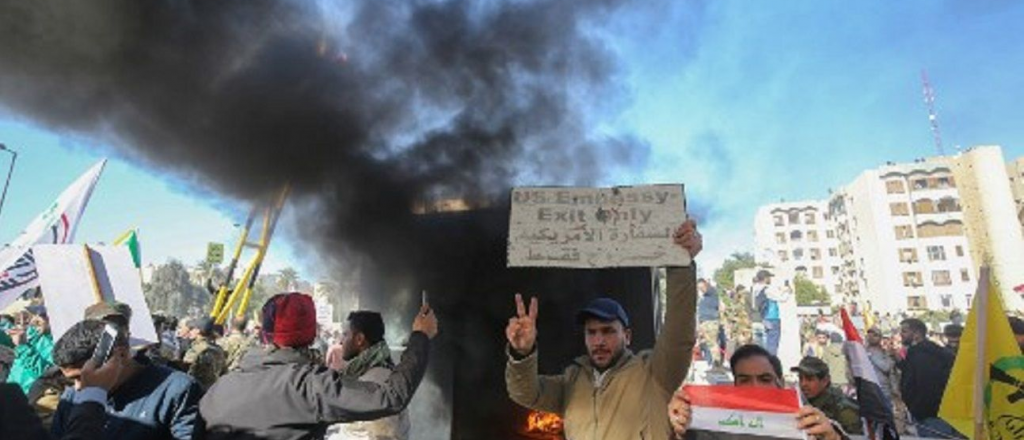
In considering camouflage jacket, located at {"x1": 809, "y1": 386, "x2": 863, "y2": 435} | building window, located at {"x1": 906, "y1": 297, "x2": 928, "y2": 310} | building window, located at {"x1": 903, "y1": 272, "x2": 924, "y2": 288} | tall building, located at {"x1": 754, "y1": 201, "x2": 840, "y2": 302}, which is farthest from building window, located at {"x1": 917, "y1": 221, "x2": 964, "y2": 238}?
camouflage jacket, located at {"x1": 809, "y1": 386, "x2": 863, "y2": 435}

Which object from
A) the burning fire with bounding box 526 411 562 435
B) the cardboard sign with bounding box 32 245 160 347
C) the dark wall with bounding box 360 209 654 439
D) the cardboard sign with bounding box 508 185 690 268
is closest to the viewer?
the cardboard sign with bounding box 508 185 690 268

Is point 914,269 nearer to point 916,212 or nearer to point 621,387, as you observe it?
point 916,212

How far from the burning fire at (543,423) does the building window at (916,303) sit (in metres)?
69.0

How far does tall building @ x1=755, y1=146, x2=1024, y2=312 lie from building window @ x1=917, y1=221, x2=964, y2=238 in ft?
0.37

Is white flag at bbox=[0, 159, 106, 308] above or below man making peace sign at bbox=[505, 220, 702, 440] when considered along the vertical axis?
above

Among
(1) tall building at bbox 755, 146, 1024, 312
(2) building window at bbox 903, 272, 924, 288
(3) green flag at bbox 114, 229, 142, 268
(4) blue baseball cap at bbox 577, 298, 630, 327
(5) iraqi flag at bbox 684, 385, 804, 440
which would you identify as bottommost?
(5) iraqi flag at bbox 684, 385, 804, 440

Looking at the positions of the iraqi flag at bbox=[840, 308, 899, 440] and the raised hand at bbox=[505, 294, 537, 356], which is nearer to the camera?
the iraqi flag at bbox=[840, 308, 899, 440]

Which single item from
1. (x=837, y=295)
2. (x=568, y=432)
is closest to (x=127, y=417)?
(x=568, y=432)

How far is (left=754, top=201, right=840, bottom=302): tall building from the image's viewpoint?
86.8 metres

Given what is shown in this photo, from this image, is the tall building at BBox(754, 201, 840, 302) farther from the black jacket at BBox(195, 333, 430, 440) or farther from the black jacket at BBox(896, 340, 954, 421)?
the black jacket at BBox(195, 333, 430, 440)

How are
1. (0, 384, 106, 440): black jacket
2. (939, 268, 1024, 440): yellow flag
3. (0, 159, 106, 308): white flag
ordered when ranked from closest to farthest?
(0, 384, 106, 440): black jacket, (939, 268, 1024, 440): yellow flag, (0, 159, 106, 308): white flag

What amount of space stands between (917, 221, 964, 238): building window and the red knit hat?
76.1 meters

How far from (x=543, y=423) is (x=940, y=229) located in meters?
74.8

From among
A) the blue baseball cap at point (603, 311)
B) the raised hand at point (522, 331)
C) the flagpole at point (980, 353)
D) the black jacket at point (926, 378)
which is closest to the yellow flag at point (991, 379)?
the flagpole at point (980, 353)
